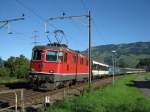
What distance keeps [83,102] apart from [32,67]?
472 inches

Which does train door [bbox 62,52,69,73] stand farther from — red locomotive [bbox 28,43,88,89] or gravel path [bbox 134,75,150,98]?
gravel path [bbox 134,75,150,98]

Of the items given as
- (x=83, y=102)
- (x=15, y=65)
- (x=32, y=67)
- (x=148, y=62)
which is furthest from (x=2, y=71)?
(x=148, y=62)

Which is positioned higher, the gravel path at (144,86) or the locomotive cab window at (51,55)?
the locomotive cab window at (51,55)

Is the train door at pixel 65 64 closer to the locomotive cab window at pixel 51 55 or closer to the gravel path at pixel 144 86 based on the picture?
the locomotive cab window at pixel 51 55

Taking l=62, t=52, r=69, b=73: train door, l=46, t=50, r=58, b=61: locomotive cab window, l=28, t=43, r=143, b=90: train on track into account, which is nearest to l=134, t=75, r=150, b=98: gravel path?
l=62, t=52, r=69, b=73: train door

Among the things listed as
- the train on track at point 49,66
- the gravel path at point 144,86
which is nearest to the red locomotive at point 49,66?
the train on track at point 49,66

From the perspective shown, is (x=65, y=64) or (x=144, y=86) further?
(x=144, y=86)

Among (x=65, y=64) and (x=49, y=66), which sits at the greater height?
(x=65, y=64)

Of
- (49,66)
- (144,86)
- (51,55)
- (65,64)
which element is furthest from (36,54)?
(144,86)

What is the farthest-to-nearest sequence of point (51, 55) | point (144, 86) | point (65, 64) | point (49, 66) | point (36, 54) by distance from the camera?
point (144, 86), point (65, 64), point (36, 54), point (51, 55), point (49, 66)

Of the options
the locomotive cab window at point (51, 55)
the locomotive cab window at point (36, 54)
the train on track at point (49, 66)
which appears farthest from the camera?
the locomotive cab window at point (36, 54)

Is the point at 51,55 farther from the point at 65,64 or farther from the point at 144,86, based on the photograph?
the point at 144,86

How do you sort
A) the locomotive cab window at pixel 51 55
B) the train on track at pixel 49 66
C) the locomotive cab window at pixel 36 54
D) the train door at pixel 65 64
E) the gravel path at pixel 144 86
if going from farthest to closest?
the gravel path at pixel 144 86 < the train door at pixel 65 64 < the locomotive cab window at pixel 36 54 < the locomotive cab window at pixel 51 55 < the train on track at pixel 49 66

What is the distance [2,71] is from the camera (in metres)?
54.0
